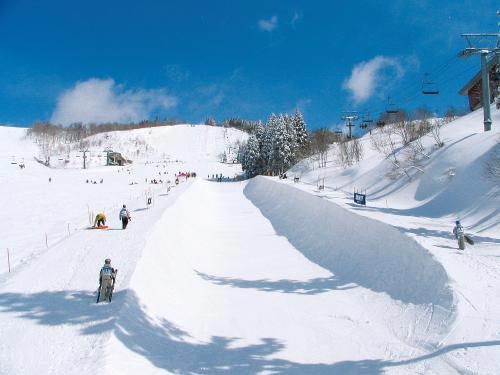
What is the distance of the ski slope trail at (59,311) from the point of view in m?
7.23

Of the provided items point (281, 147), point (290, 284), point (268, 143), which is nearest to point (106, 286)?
point (290, 284)

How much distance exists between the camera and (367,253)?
1552 centimetres

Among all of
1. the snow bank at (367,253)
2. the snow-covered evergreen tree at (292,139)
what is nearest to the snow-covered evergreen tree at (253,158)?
the snow-covered evergreen tree at (292,139)

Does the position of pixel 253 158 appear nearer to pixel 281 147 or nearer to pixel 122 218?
pixel 281 147

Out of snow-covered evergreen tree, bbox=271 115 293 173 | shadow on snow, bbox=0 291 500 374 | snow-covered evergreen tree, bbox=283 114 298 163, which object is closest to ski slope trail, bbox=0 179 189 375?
shadow on snow, bbox=0 291 500 374

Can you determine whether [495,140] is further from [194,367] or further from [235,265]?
[194,367]

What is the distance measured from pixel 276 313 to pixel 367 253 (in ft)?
19.1

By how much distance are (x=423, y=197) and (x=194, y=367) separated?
1090 inches

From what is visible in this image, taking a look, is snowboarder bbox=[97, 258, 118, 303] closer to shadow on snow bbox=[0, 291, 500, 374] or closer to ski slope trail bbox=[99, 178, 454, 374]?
shadow on snow bbox=[0, 291, 500, 374]

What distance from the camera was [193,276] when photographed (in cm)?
1494

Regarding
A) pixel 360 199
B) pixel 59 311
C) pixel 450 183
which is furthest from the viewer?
pixel 360 199

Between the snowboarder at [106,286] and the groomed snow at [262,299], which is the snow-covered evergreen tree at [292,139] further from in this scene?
the snowboarder at [106,286]

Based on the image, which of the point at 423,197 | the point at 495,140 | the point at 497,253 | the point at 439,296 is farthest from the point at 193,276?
the point at 495,140

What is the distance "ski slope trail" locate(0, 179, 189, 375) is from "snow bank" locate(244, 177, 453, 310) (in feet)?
26.9
